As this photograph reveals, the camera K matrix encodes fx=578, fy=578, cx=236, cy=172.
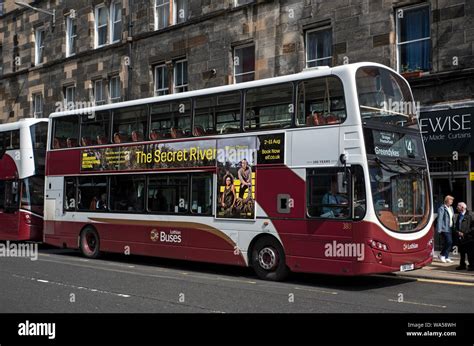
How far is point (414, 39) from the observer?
16.6 meters

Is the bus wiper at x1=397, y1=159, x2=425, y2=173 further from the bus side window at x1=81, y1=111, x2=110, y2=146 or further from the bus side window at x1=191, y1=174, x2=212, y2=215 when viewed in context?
the bus side window at x1=81, y1=111, x2=110, y2=146

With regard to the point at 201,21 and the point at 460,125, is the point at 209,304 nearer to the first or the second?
the point at 460,125

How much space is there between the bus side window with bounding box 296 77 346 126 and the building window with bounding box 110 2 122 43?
16.9 meters

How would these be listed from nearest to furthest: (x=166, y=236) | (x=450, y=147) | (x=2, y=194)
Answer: (x=166, y=236) → (x=450, y=147) → (x=2, y=194)

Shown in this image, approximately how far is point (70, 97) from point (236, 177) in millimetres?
18971

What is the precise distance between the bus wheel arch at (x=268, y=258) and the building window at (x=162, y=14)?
1462cm

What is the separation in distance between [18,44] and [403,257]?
2834 centimetres

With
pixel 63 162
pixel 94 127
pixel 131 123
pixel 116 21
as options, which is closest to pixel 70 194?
pixel 63 162

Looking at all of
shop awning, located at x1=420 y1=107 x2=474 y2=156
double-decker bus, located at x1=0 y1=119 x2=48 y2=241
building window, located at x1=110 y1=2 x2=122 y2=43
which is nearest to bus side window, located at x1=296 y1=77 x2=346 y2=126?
shop awning, located at x1=420 y1=107 x2=474 y2=156

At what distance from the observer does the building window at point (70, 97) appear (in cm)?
2866

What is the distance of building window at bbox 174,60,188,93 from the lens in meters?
23.2

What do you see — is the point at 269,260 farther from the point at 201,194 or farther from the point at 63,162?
the point at 63,162

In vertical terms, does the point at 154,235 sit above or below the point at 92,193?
below

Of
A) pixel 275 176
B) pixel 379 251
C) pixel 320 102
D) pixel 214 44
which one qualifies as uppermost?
pixel 214 44
